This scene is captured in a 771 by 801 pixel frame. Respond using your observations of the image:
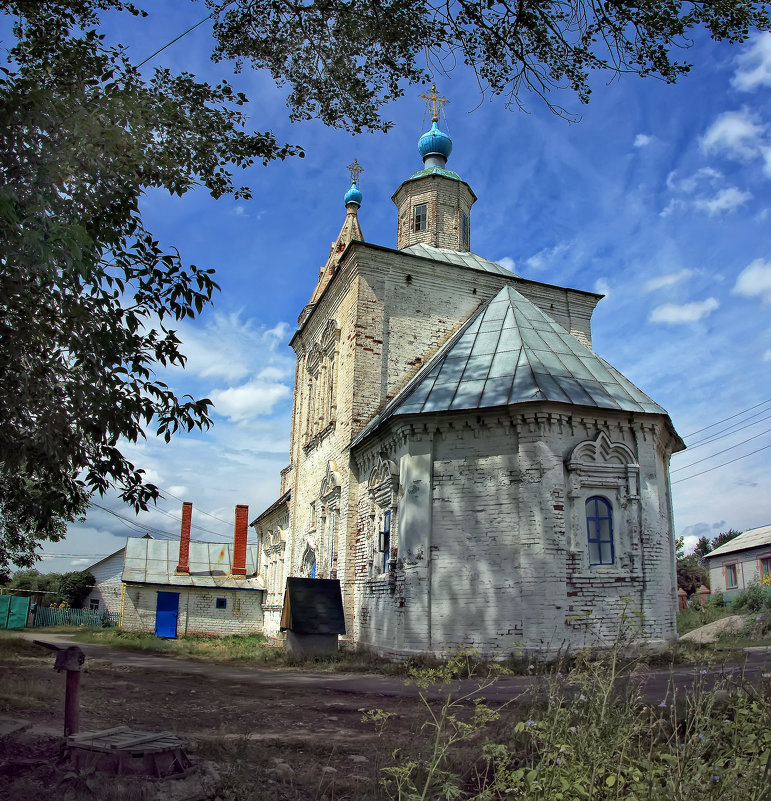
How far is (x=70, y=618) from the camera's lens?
1328 inches

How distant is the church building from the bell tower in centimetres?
342

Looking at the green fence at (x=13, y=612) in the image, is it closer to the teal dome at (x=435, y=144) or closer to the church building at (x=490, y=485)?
the church building at (x=490, y=485)

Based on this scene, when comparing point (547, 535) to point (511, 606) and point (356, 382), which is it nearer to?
point (511, 606)

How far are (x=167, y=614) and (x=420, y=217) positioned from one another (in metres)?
19.0

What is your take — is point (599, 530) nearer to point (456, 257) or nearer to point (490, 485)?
point (490, 485)

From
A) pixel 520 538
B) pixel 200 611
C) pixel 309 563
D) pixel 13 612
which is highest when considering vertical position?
pixel 520 538

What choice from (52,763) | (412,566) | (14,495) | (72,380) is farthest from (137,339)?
(412,566)

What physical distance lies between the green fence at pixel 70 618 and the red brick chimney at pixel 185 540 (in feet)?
20.8

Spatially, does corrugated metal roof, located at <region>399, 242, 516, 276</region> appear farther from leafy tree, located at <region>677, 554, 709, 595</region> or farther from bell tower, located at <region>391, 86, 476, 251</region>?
leafy tree, located at <region>677, 554, 709, 595</region>

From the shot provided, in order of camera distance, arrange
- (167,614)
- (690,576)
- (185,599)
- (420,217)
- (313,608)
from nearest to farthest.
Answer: (313,608) → (420,217) → (167,614) → (185,599) → (690,576)


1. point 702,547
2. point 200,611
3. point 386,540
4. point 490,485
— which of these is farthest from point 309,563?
point 702,547

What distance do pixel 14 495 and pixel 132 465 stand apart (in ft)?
4.23

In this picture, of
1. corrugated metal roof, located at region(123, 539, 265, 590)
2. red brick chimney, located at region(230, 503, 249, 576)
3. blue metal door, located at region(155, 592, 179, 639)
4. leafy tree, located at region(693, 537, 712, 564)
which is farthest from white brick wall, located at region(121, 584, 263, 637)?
leafy tree, located at region(693, 537, 712, 564)

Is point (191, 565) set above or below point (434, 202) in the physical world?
below
